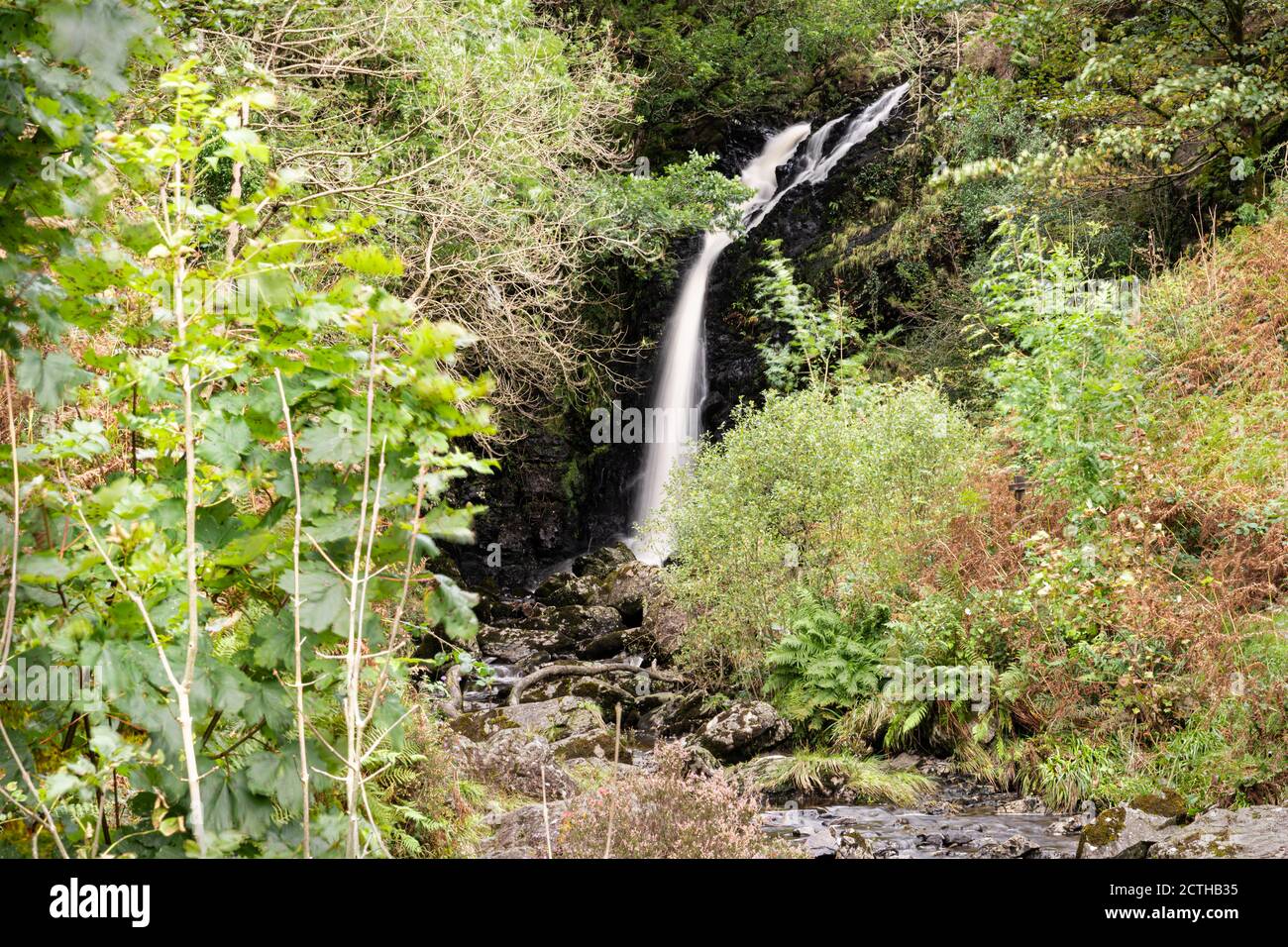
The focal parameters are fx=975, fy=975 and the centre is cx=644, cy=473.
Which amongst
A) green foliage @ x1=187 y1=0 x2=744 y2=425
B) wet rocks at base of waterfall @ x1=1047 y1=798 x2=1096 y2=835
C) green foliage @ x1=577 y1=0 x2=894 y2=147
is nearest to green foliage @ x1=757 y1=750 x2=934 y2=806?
wet rocks at base of waterfall @ x1=1047 y1=798 x2=1096 y2=835

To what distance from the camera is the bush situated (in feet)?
34.2

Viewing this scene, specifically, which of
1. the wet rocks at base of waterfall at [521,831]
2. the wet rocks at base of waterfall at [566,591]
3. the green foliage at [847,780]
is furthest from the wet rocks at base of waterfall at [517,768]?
the wet rocks at base of waterfall at [566,591]

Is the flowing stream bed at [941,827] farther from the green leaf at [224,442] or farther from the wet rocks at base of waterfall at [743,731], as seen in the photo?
the green leaf at [224,442]

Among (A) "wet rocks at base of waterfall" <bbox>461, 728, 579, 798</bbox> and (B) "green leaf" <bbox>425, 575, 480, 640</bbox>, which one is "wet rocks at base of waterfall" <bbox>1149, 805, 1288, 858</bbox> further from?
(B) "green leaf" <bbox>425, 575, 480, 640</bbox>

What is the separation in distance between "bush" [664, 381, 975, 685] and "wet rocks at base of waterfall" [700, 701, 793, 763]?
1.00m

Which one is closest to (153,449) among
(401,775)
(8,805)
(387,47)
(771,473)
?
(8,805)

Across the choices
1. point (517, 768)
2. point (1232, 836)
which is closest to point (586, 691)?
point (517, 768)

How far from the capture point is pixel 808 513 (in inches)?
441

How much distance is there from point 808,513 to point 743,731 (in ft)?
9.16

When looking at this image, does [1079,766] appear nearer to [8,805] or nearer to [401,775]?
[401,775]

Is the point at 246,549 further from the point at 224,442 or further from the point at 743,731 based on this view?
the point at 743,731

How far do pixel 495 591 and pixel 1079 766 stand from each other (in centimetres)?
1214

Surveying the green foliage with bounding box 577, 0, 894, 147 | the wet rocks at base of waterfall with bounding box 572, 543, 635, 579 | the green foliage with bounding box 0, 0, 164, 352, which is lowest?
the wet rocks at base of waterfall with bounding box 572, 543, 635, 579
